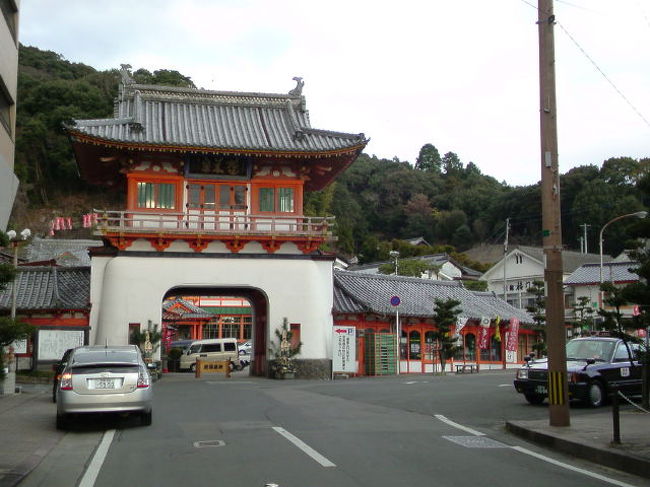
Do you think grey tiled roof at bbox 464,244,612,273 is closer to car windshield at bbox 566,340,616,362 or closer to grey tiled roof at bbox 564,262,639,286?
grey tiled roof at bbox 564,262,639,286

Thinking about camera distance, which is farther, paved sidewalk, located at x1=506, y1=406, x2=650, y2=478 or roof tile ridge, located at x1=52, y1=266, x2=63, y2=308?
roof tile ridge, located at x1=52, y1=266, x2=63, y2=308

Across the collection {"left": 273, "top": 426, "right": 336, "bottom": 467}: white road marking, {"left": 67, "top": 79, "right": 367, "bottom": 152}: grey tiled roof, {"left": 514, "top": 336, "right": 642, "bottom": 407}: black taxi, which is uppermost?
{"left": 67, "top": 79, "right": 367, "bottom": 152}: grey tiled roof

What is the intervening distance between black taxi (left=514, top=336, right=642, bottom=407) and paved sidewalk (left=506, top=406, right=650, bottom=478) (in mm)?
1701

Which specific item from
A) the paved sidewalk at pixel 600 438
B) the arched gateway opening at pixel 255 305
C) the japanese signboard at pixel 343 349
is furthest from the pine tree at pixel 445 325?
the paved sidewalk at pixel 600 438

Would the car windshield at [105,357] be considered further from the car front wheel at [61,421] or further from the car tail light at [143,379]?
the car front wheel at [61,421]

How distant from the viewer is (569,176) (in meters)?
83.1

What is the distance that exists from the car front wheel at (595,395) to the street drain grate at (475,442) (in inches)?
215

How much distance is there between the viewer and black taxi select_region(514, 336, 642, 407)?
17188mm

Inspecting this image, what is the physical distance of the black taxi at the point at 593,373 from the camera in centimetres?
1719

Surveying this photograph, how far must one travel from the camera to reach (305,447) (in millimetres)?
11188

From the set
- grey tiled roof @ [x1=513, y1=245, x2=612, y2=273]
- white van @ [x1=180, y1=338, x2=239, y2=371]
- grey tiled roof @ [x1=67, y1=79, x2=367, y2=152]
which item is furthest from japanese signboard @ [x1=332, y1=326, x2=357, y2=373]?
grey tiled roof @ [x1=513, y1=245, x2=612, y2=273]

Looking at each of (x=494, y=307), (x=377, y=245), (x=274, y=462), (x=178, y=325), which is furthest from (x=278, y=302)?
(x=377, y=245)

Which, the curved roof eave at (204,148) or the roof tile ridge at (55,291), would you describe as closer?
the curved roof eave at (204,148)

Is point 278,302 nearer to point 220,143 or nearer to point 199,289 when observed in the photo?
point 199,289
